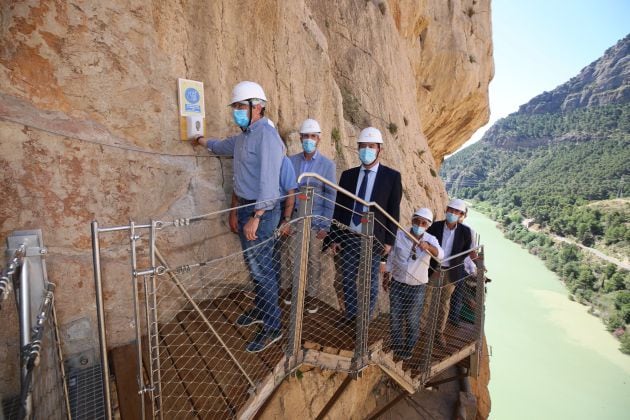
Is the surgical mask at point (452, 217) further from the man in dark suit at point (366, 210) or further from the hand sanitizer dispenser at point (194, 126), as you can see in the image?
the hand sanitizer dispenser at point (194, 126)

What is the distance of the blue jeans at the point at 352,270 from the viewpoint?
388 centimetres

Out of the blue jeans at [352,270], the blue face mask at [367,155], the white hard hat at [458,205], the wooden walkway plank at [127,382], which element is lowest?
the wooden walkway plank at [127,382]

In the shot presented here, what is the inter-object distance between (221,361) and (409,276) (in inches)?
95.0

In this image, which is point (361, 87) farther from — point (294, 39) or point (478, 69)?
point (478, 69)

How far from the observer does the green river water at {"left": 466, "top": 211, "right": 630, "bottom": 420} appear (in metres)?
23.7

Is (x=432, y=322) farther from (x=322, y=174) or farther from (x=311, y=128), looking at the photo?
(x=311, y=128)

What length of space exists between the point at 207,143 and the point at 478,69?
51.0ft

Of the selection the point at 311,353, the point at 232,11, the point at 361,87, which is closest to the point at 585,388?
the point at 361,87

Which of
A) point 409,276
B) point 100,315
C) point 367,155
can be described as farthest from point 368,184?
point 100,315

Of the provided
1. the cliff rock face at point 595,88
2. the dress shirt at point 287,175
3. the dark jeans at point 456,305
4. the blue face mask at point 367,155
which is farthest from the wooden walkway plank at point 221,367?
the cliff rock face at point 595,88

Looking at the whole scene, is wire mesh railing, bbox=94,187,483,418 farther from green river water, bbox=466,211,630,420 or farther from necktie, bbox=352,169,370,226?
green river water, bbox=466,211,630,420

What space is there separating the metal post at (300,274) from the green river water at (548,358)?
16.9 metres

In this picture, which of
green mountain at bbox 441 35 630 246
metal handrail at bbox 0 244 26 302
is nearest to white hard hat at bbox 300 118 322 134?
metal handrail at bbox 0 244 26 302

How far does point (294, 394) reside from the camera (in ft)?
12.4
